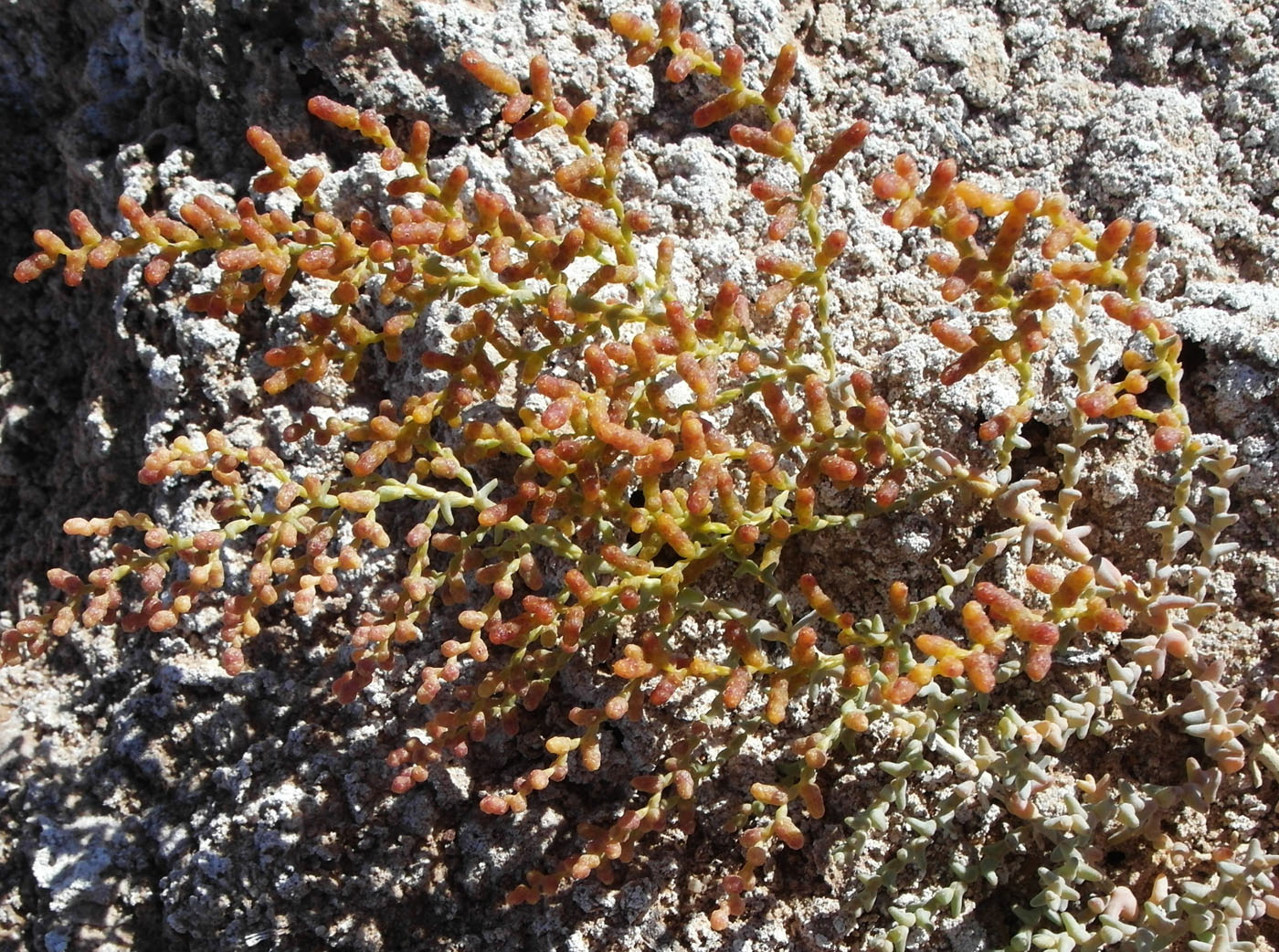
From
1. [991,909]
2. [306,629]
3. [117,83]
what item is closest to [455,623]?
[306,629]

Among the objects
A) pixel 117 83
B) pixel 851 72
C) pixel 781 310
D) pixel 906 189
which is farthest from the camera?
pixel 117 83

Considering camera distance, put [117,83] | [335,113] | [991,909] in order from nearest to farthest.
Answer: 1. [335,113]
2. [991,909]
3. [117,83]

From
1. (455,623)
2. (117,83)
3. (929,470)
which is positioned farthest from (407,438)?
(117,83)

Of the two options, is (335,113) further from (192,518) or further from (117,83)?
(117,83)

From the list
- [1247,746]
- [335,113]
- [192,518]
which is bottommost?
[1247,746]

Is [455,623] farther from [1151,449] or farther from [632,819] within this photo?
[1151,449]

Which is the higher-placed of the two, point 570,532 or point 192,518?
point 192,518

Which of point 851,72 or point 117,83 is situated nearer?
point 851,72
